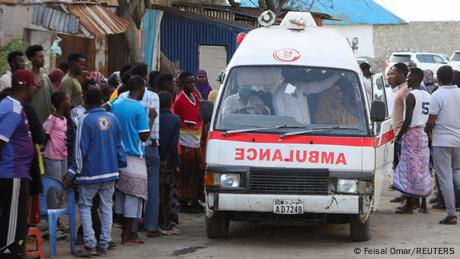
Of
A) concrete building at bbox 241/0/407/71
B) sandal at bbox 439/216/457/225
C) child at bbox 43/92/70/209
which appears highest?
concrete building at bbox 241/0/407/71

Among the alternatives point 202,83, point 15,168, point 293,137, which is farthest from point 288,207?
point 202,83

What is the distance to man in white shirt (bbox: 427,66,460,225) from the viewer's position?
464 inches

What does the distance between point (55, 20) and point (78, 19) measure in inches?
28.2

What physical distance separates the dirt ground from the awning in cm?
433

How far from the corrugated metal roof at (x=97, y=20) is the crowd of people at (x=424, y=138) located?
5.45 metres

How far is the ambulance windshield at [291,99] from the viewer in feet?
34.0

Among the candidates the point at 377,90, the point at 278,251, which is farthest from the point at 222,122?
the point at 377,90

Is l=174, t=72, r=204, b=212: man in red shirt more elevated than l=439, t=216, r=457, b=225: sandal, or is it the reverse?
l=174, t=72, r=204, b=212: man in red shirt

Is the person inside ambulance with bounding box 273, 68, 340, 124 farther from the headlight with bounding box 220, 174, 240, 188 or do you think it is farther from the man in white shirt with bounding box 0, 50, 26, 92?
the man in white shirt with bounding box 0, 50, 26, 92

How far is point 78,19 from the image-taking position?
1555 cm

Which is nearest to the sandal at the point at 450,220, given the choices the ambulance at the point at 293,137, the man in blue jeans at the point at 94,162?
the ambulance at the point at 293,137

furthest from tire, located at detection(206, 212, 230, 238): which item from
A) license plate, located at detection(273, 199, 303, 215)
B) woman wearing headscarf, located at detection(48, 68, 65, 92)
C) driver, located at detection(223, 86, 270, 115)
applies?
woman wearing headscarf, located at detection(48, 68, 65, 92)

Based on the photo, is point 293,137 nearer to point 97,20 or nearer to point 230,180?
point 230,180

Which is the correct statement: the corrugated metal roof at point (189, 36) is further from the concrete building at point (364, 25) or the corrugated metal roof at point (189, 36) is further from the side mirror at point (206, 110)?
the concrete building at point (364, 25)
